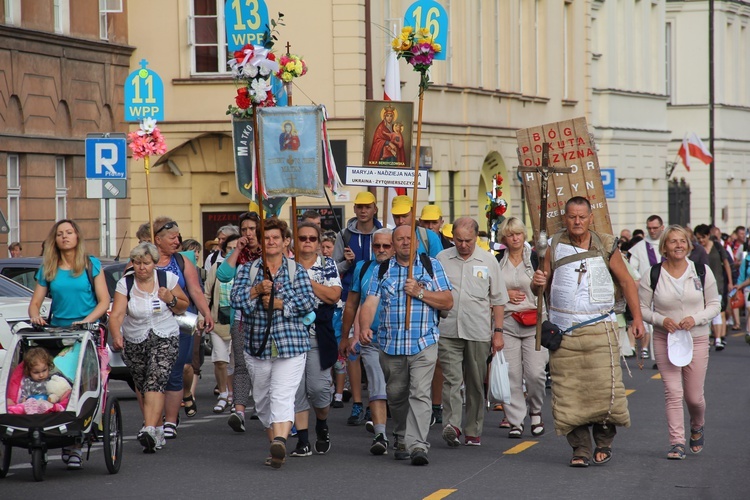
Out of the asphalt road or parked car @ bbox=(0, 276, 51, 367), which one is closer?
the asphalt road

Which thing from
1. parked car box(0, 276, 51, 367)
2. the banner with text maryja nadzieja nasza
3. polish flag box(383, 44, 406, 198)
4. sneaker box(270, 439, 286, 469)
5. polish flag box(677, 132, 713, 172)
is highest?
polish flag box(383, 44, 406, 198)

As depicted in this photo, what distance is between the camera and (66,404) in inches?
437

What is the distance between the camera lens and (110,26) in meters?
30.7

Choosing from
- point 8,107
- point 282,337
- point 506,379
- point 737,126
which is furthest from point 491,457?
point 737,126

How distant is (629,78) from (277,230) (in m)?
40.2

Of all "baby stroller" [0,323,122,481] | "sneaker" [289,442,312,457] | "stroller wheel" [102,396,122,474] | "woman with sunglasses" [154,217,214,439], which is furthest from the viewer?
"woman with sunglasses" [154,217,214,439]

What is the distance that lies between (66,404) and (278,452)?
1575mm

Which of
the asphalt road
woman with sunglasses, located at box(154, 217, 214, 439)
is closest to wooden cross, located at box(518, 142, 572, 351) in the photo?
the asphalt road

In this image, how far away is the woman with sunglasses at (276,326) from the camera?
1178 cm

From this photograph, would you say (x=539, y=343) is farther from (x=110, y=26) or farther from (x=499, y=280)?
(x=110, y=26)

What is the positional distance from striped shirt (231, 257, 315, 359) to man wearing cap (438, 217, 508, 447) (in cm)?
152

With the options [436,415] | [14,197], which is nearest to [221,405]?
[436,415]

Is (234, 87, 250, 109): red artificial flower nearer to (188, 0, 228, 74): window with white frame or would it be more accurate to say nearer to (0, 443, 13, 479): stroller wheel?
(0, 443, 13, 479): stroller wheel

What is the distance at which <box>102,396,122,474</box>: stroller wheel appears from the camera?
11.5m
